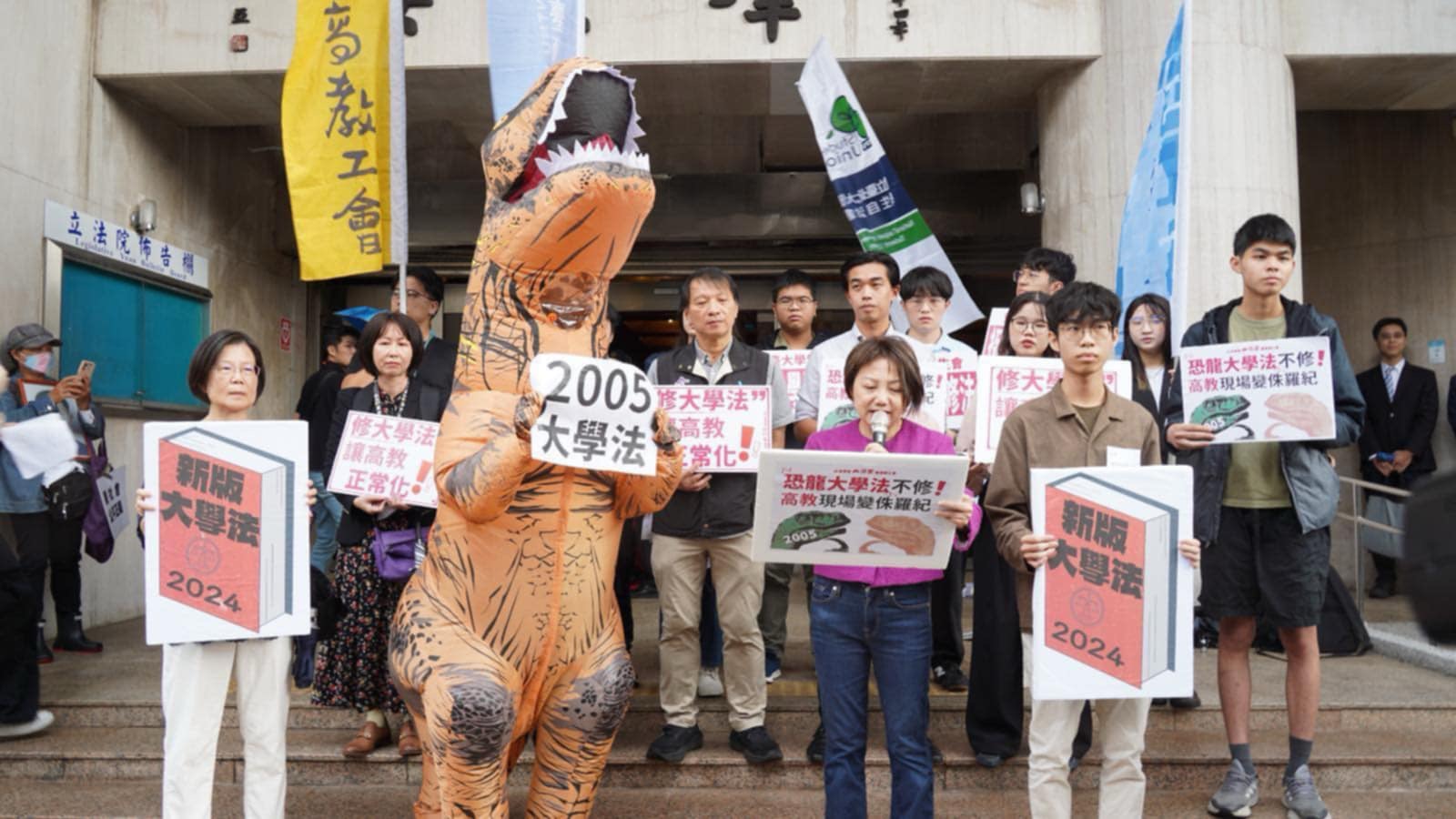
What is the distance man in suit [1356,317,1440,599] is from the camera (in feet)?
24.6

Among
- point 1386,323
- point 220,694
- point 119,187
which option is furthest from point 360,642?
point 1386,323

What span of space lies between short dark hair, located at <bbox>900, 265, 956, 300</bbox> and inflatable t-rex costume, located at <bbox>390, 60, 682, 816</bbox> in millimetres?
2235

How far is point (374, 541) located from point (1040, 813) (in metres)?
2.60

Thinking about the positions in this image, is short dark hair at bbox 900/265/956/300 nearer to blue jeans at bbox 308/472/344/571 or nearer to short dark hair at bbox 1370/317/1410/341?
blue jeans at bbox 308/472/344/571

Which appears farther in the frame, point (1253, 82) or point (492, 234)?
point (1253, 82)

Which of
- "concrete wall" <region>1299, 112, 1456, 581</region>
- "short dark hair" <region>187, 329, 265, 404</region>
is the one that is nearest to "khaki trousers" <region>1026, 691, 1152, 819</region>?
"short dark hair" <region>187, 329, 265, 404</region>

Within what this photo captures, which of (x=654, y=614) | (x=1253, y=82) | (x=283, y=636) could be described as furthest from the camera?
(x=654, y=614)

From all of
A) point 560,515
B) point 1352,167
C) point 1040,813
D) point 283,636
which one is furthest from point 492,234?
point 1352,167

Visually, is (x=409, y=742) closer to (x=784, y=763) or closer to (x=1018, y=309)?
(x=784, y=763)

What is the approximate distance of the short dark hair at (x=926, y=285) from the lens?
→ 4.54 metres

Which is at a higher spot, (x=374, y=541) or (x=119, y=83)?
(x=119, y=83)

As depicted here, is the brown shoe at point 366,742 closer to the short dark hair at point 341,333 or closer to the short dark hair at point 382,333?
the short dark hair at point 382,333

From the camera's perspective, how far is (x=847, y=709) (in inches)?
122

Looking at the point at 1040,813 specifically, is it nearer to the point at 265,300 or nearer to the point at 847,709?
the point at 847,709
